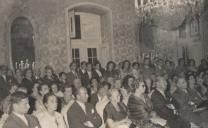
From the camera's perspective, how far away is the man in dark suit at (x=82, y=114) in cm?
664

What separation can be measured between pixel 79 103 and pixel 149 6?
3.30m

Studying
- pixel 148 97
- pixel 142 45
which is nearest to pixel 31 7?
pixel 142 45

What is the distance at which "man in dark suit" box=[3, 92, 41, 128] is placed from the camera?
5164 millimetres

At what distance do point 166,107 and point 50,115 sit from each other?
2347 mm

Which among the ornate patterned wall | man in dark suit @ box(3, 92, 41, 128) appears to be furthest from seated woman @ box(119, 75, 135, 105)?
the ornate patterned wall

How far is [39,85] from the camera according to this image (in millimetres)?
7609

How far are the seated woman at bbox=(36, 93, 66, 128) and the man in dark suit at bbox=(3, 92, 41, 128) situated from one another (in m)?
0.74

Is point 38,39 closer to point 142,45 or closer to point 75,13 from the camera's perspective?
point 75,13

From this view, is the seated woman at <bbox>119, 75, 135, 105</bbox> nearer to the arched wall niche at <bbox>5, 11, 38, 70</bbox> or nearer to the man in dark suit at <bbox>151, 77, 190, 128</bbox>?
the man in dark suit at <bbox>151, 77, 190, 128</bbox>

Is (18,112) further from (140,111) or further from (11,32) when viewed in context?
(11,32)

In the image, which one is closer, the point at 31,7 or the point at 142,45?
the point at 31,7

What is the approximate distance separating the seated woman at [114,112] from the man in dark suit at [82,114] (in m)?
0.18

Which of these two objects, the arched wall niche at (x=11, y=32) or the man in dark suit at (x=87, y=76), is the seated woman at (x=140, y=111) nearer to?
the man in dark suit at (x=87, y=76)

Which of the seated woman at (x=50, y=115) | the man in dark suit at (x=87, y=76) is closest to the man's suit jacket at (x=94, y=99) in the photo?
the seated woman at (x=50, y=115)
